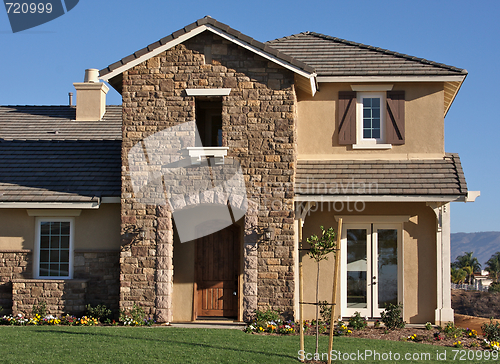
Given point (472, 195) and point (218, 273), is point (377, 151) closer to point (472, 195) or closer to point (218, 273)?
point (472, 195)

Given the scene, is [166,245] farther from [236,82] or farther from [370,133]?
[370,133]

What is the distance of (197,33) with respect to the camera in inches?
461

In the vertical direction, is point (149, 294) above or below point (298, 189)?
below

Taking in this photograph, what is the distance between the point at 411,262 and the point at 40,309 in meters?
9.11

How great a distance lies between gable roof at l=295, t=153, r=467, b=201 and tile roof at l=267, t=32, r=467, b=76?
227 centimetres

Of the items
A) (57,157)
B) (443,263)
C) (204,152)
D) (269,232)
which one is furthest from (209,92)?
(443,263)

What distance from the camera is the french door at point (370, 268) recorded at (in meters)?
12.5

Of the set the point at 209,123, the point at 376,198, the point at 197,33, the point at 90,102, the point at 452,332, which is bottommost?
the point at 452,332

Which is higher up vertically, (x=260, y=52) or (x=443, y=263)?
(x=260, y=52)

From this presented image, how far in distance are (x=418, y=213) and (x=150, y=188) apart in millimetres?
6654

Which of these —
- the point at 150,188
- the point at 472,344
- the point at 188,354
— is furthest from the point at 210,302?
the point at 472,344

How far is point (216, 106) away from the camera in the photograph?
42.4ft

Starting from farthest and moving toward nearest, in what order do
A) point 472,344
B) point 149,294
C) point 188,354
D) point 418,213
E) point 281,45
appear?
point 281,45 → point 418,213 → point 149,294 → point 472,344 → point 188,354

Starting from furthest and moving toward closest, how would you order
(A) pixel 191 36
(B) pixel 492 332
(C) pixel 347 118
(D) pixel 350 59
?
1. (D) pixel 350 59
2. (C) pixel 347 118
3. (A) pixel 191 36
4. (B) pixel 492 332
